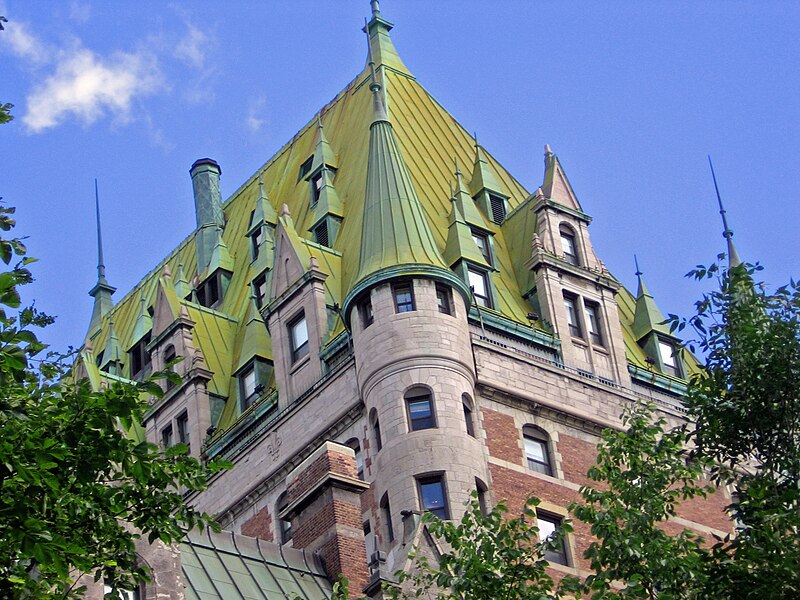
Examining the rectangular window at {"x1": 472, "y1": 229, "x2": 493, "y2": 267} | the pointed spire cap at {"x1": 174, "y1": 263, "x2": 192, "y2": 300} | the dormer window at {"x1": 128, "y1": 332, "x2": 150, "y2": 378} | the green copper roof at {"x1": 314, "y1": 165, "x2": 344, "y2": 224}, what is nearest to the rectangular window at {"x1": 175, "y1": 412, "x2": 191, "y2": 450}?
the dormer window at {"x1": 128, "y1": 332, "x2": 150, "y2": 378}

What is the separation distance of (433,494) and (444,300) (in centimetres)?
676

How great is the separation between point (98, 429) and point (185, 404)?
43.5 meters

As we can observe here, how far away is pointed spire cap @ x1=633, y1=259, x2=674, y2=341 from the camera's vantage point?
2790 inches

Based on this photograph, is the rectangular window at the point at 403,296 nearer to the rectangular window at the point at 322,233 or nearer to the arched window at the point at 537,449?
the arched window at the point at 537,449

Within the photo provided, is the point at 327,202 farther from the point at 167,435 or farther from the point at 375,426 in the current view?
the point at 375,426

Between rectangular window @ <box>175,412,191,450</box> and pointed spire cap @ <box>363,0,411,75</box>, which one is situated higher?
pointed spire cap @ <box>363,0,411,75</box>

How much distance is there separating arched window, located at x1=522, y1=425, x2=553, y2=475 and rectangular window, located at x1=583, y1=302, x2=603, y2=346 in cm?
540

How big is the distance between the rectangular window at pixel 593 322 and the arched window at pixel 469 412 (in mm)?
7679

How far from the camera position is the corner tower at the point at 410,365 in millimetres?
57344

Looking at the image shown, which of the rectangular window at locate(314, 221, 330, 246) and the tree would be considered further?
the rectangular window at locate(314, 221, 330, 246)

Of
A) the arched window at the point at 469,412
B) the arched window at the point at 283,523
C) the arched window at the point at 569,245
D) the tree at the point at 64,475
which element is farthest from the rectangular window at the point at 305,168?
the tree at the point at 64,475

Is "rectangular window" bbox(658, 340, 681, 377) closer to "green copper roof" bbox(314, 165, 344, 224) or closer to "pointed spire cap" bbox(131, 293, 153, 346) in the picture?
"green copper roof" bbox(314, 165, 344, 224)

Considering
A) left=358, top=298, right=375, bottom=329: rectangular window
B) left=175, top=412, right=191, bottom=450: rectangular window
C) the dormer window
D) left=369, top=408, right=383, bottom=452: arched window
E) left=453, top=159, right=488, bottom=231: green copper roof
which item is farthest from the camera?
the dormer window

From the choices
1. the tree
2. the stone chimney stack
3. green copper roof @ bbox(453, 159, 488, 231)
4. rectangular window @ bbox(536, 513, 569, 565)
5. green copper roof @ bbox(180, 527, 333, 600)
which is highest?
the stone chimney stack
